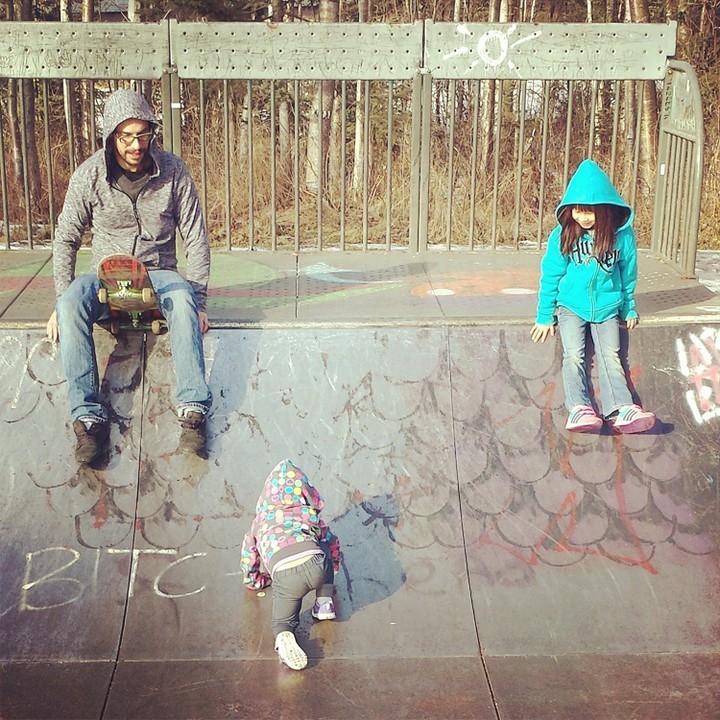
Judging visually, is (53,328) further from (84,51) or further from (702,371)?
(702,371)

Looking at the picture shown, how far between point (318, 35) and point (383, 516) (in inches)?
156

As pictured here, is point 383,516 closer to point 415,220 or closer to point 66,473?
point 66,473

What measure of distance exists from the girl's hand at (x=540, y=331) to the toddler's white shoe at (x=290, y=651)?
2.27m

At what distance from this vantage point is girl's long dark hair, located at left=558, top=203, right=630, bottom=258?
5.46 meters

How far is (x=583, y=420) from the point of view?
5297 millimetres

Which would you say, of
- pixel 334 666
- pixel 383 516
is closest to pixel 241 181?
pixel 383 516

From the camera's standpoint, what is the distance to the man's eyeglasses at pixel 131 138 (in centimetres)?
525

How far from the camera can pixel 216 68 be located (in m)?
7.45

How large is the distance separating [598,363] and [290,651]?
236 cm

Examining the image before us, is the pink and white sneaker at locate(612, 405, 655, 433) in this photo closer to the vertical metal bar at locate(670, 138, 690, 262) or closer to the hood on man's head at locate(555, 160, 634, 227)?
the hood on man's head at locate(555, 160, 634, 227)

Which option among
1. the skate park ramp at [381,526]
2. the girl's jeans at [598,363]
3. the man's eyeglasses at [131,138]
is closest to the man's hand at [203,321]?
the skate park ramp at [381,526]

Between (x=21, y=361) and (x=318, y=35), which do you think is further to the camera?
(x=318, y=35)

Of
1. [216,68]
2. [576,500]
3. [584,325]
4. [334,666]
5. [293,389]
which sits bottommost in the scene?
[334,666]

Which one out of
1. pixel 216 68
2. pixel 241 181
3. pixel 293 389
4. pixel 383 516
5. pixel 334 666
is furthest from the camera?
pixel 241 181
